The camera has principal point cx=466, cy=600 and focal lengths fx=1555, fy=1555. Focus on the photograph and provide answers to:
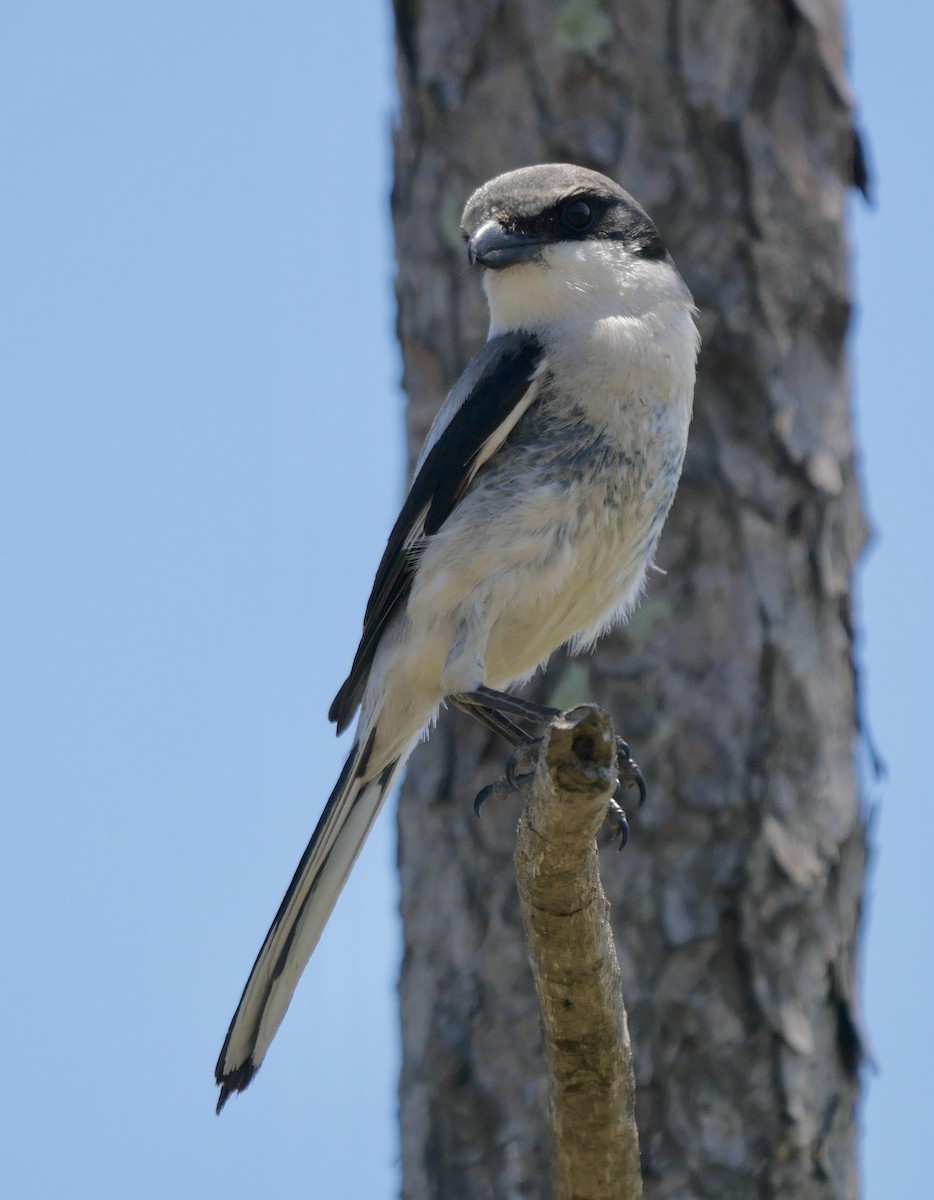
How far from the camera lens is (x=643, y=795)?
385 centimetres

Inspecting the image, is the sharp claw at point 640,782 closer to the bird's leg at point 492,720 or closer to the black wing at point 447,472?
the bird's leg at point 492,720

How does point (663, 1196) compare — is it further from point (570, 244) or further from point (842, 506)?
point (570, 244)

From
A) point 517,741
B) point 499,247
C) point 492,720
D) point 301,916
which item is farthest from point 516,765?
point 499,247

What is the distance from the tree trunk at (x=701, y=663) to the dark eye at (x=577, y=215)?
0.46 m

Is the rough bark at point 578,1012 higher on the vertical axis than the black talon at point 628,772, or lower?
lower

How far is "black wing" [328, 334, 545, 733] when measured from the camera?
3.83 metres

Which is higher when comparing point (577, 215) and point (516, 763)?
point (577, 215)

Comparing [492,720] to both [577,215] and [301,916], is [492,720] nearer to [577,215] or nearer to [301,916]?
[301,916]

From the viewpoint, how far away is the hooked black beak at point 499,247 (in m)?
4.05

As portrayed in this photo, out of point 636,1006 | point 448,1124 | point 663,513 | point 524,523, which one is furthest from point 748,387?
point 448,1124

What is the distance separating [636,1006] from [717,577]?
3.89ft

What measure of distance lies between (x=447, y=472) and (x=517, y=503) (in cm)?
26

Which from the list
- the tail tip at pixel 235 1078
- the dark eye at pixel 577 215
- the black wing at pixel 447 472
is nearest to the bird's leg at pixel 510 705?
the black wing at pixel 447 472

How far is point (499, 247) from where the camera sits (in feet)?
13.3
